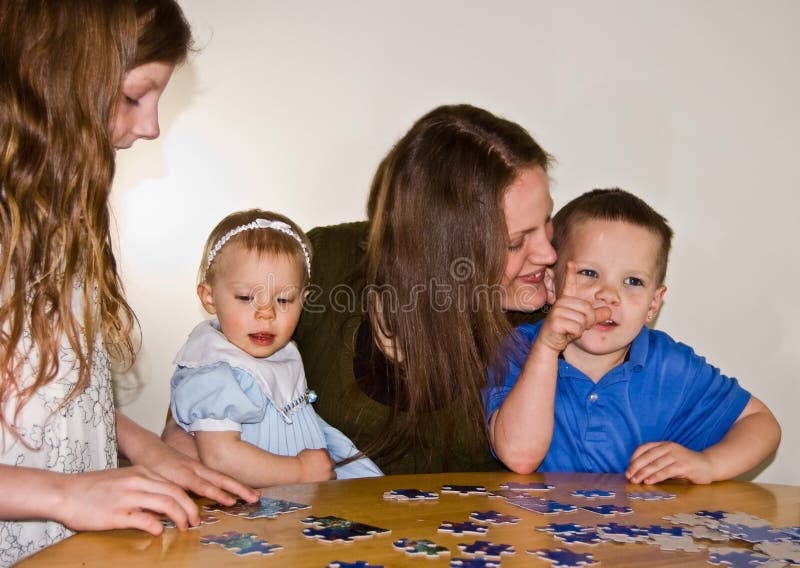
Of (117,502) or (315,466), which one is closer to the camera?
(117,502)

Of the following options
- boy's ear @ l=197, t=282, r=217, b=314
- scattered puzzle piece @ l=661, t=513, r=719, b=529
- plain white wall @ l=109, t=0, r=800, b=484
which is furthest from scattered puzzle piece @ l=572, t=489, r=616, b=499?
plain white wall @ l=109, t=0, r=800, b=484

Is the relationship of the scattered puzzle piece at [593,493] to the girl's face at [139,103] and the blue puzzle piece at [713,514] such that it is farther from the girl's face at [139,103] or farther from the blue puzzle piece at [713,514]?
the girl's face at [139,103]

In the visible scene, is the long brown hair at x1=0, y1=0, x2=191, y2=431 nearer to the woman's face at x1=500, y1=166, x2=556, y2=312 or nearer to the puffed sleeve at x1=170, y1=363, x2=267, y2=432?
the puffed sleeve at x1=170, y1=363, x2=267, y2=432

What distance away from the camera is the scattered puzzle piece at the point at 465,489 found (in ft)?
5.50

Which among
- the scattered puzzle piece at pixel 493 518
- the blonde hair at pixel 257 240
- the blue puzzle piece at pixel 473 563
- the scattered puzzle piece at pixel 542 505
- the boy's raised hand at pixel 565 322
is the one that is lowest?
the blue puzzle piece at pixel 473 563

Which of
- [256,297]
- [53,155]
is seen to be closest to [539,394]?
[256,297]

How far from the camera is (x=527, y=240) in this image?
2301 millimetres

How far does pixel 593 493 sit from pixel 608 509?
4.7 inches

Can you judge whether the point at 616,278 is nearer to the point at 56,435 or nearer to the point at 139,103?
the point at 139,103

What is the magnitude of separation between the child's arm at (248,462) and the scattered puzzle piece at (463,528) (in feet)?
2.22

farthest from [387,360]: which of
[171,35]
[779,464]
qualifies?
[779,464]

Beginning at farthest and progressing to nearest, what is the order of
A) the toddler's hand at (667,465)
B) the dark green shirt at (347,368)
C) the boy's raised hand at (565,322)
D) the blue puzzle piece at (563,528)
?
1. the dark green shirt at (347,368)
2. the boy's raised hand at (565,322)
3. the toddler's hand at (667,465)
4. the blue puzzle piece at (563,528)

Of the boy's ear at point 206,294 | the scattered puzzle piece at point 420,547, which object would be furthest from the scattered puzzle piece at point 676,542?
the boy's ear at point 206,294

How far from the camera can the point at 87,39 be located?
1.49 meters
